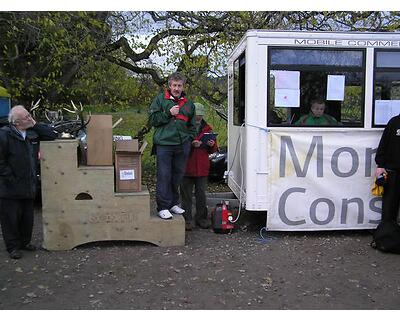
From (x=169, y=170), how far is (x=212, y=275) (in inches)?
61.7

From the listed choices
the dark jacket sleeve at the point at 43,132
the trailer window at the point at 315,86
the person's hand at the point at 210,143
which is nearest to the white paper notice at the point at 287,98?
the trailer window at the point at 315,86

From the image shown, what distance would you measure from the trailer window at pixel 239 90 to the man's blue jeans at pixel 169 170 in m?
1.18

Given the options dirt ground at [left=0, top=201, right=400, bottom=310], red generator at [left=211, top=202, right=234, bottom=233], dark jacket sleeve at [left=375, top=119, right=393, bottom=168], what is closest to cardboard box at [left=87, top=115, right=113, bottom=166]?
dirt ground at [left=0, top=201, right=400, bottom=310]

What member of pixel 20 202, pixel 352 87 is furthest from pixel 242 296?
pixel 352 87

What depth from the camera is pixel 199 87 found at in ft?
32.6

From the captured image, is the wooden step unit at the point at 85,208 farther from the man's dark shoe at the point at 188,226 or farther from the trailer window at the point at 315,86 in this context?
the trailer window at the point at 315,86

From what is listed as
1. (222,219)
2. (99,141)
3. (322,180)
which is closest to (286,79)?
(322,180)

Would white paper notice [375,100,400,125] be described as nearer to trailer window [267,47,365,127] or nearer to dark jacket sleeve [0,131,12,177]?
trailer window [267,47,365,127]

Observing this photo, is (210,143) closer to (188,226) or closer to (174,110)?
(174,110)

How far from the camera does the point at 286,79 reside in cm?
567

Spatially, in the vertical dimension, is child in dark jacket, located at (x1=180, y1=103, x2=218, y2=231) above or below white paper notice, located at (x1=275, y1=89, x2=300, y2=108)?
below

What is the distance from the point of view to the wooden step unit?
518 cm

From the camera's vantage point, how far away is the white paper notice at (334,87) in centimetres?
572

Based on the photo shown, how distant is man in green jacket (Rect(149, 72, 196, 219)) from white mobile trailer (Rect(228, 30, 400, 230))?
2.54 feet
